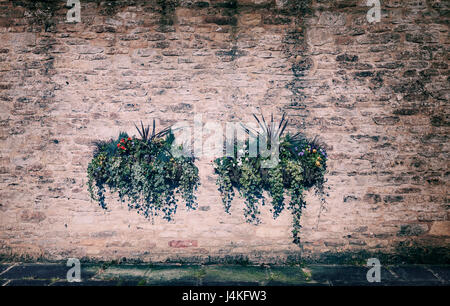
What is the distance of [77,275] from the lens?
10.9 ft

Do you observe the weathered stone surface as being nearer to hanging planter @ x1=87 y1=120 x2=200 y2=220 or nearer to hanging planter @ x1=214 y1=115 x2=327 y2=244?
hanging planter @ x1=214 y1=115 x2=327 y2=244

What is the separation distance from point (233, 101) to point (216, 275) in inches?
94.9

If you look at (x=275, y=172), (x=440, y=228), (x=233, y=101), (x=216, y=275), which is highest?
(x=233, y=101)

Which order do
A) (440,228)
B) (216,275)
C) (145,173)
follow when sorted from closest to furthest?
(216,275), (145,173), (440,228)

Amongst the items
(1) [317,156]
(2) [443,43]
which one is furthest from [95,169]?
(2) [443,43]

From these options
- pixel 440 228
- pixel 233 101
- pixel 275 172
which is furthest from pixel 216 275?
pixel 440 228

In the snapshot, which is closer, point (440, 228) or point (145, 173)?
point (145, 173)

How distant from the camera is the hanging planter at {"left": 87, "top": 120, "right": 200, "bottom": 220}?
11.3 ft

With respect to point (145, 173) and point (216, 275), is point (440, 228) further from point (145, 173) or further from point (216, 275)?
point (145, 173)

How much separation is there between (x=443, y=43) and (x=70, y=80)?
17.7 feet

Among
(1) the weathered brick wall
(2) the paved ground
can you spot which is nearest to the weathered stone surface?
(1) the weathered brick wall

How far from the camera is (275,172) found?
11.0 ft
